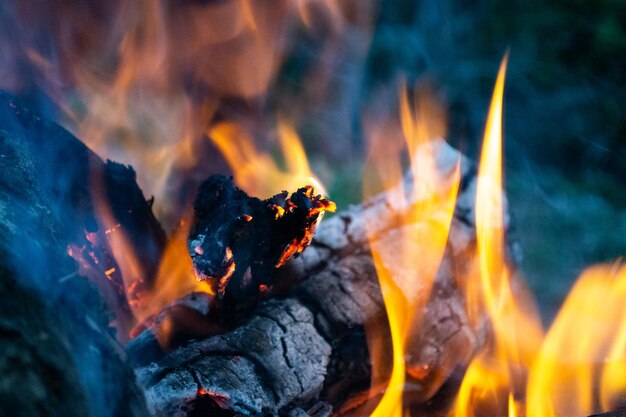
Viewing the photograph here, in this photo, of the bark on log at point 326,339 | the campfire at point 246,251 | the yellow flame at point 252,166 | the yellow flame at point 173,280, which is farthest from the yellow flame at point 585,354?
the yellow flame at point 173,280

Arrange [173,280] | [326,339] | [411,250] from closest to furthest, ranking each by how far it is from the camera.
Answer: [326,339], [173,280], [411,250]

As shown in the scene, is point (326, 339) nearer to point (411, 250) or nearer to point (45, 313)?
point (411, 250)

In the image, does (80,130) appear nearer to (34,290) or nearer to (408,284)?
(34,290)

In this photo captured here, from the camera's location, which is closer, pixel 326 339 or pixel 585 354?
pixel 326 339

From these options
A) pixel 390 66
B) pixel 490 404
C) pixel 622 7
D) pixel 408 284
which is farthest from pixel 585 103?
pixel 490 404

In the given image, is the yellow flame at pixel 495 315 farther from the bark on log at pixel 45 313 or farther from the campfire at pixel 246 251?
the bark on log at pixel 45 313

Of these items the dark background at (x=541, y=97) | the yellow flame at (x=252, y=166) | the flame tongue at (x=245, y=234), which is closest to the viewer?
the flame tongue at (x=245, y=234)

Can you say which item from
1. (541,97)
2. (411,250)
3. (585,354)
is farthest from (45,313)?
(541,97)

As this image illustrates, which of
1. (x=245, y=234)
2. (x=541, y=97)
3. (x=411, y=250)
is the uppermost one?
(x=541, y=97)
